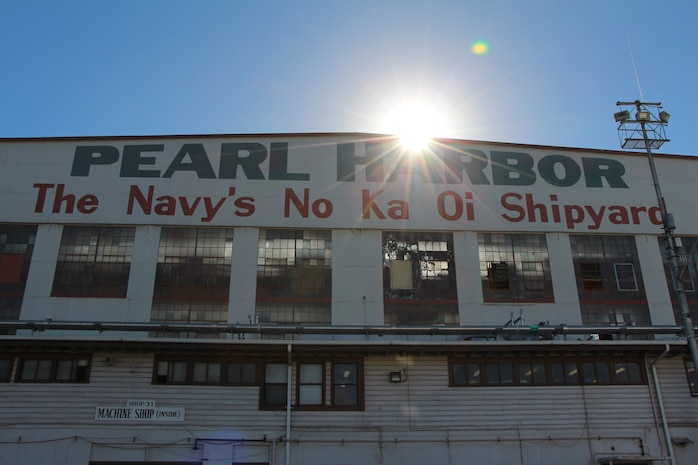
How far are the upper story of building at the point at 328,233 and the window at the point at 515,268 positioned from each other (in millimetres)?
72

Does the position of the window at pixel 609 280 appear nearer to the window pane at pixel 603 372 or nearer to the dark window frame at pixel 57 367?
the window pane at pixel 603 372

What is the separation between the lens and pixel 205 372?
23078mm

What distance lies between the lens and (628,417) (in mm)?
23406

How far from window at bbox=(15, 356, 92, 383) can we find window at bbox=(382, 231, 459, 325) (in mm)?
13348

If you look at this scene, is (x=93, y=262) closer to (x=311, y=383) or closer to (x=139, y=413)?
(x=139, y=413)

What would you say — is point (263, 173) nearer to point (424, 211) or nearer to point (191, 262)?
point (191, 262)

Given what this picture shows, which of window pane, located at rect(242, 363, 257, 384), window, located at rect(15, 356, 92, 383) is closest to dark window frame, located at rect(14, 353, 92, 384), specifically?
window, located at rect(15, 356, 92, 383)

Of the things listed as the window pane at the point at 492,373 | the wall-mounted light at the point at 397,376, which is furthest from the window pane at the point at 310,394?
the window pane at the point at 492,373

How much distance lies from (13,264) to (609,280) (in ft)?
97.1

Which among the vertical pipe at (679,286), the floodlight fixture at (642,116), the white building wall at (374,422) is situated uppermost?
the floodlight fixture at (642,116)

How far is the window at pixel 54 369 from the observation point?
22641 millimetres

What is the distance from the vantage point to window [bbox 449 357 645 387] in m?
23.7

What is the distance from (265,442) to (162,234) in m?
11.7

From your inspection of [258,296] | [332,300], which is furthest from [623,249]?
[258,296]
